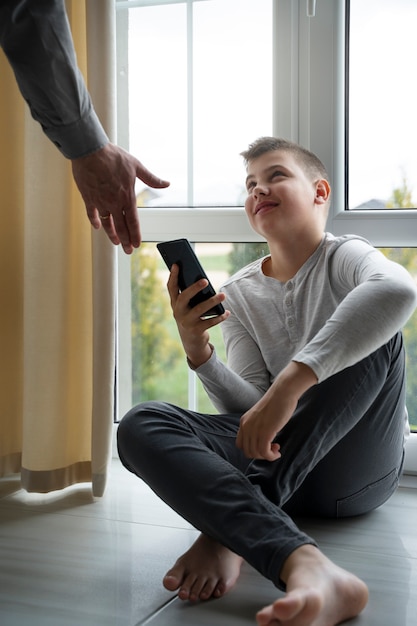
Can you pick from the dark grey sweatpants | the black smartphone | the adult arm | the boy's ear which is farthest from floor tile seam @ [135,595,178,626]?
the boy's ear

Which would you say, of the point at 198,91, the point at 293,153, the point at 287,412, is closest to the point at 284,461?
the point at 287,412

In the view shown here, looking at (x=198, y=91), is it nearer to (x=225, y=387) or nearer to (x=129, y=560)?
(x=225, y=387)

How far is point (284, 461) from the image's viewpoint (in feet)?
4.57

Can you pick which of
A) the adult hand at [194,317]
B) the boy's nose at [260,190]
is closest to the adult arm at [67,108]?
the adult hand at [194,317]

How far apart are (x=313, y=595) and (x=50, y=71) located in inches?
39.0

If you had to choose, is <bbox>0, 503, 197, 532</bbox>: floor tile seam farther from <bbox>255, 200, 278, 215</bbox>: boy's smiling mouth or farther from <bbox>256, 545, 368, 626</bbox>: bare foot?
<bbox>255, 200, 278, 215</bbox>: boy's smiling mouth

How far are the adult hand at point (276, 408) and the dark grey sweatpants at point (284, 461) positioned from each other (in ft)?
0.24

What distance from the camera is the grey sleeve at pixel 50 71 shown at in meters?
1.34

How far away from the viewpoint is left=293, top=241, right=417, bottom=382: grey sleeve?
4.26 ft

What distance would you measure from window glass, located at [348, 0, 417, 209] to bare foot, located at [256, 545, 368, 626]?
1079mm

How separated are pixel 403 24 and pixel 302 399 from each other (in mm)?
1053

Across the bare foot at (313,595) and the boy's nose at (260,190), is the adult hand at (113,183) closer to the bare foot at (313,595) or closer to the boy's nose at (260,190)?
the boy's nose at (260,190)

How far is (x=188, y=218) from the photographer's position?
2.12 meters

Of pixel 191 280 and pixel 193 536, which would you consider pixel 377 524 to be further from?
pixel 191 280
